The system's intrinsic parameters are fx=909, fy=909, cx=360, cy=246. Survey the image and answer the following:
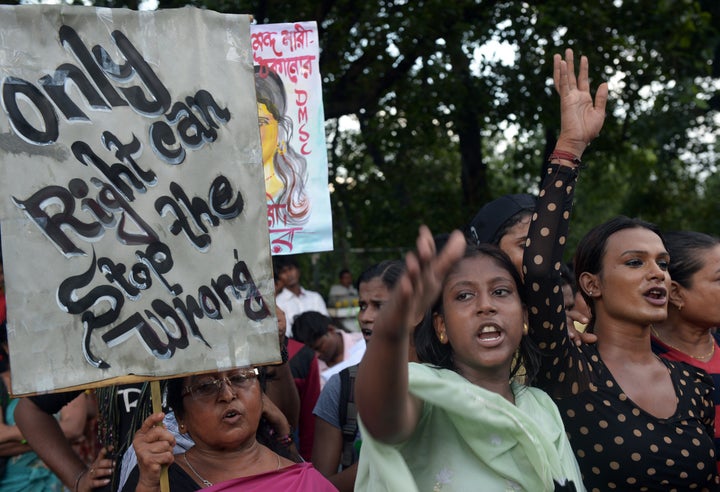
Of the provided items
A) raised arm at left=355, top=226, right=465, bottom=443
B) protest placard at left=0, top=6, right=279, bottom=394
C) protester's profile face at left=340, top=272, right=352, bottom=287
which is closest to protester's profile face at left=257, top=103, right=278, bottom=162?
protest placard at left=0, top=6, right=279, bottom=394

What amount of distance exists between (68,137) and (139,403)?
108cm

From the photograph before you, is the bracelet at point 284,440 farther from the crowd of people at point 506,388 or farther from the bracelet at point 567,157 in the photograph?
the bracelet at point 567,157

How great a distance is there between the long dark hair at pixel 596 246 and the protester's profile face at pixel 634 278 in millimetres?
17

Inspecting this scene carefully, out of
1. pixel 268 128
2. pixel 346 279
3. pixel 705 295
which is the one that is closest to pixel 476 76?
pixel 346 279

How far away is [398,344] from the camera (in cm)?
186

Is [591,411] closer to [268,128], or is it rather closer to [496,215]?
[496,215]

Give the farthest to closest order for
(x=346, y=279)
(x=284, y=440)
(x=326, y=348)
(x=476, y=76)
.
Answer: (x=346, y=279), (x=476, y=76), (x=326, y=348), (x=284, y=440)

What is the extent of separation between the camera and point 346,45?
960cm

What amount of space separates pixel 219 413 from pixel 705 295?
6.04ft

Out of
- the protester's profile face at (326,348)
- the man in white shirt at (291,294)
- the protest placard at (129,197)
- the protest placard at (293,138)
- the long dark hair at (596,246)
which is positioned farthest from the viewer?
the man in white shirt at (291,294)

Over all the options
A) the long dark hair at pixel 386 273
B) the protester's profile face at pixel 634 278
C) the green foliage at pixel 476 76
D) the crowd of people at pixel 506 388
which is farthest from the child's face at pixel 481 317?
the green foliage at pixel 476 76

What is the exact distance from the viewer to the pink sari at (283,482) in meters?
A: 2.88

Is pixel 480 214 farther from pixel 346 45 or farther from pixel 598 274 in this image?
pixel 346 45

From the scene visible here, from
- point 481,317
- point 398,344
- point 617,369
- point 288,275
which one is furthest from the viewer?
point 288,275
